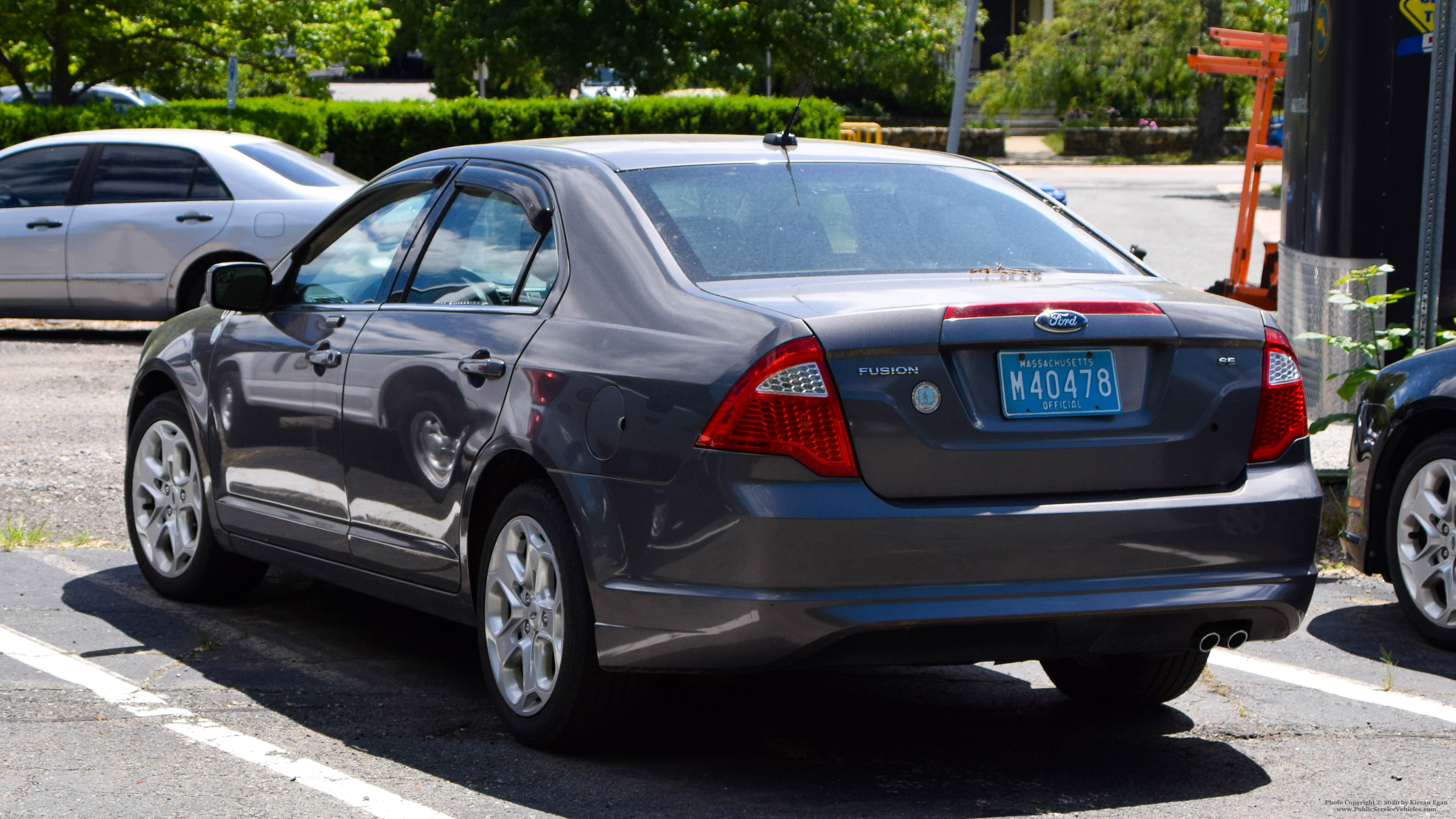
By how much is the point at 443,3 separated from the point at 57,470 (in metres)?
28.5

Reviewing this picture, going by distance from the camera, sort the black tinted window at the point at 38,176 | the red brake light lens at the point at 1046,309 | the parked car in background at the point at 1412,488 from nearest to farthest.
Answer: the red brake light lens at the point at 1046,309
the parked car in background at the point at 1412,488
the black tinted window at the point at 38,176

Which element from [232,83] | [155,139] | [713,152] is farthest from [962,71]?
[713,152]

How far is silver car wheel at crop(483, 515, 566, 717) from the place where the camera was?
4602 mm

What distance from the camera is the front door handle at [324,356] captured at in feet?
18.0

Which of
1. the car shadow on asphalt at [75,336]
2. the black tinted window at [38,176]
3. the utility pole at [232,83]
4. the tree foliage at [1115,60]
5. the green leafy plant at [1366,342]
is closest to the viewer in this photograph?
the green leafy plant at [1366,342]

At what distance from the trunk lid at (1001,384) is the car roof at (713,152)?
69 centimetres

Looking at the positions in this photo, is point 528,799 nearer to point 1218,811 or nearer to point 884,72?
point 1218,811

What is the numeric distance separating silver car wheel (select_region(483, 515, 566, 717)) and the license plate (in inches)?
46.3

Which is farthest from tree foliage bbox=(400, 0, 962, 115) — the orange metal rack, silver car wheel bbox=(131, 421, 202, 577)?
silver car wheel bbox=(131, 421, 202, 577)

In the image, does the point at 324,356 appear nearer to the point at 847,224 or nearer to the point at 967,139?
the point at 847,224

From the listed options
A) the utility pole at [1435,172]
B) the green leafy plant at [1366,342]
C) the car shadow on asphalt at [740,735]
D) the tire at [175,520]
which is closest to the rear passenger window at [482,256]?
the car shadow on asphalt at [740,735]

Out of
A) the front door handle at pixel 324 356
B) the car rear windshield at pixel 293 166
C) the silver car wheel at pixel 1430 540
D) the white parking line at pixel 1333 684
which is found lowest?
the white parking line at pixel 1333 684

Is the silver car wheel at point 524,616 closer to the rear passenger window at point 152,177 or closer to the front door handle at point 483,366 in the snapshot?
the front door handle at point 483,366

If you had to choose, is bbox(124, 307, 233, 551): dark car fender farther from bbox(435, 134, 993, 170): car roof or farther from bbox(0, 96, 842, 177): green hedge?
bbox(0, 96, 842, 177): green hedge
